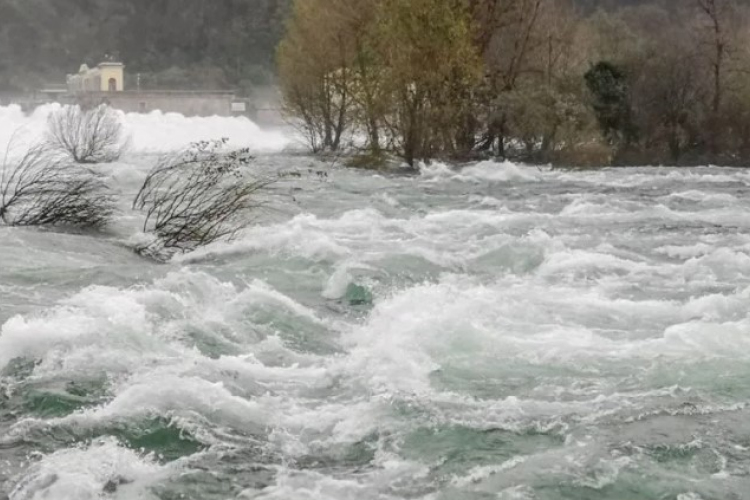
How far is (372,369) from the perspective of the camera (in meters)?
8.90

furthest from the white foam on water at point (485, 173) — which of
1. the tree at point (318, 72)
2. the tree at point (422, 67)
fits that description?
the tree at point (318, 72)

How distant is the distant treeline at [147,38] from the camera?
99000mm

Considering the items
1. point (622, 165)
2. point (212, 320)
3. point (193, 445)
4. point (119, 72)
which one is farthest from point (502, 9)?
point (119, 72)

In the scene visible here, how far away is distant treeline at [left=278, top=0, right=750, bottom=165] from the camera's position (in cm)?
2959

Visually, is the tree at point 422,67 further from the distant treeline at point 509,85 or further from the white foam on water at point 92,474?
the white foam on water at point 92,474

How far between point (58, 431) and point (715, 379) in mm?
4972

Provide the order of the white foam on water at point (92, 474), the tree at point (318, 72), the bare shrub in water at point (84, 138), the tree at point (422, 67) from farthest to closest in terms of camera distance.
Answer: the tree at point (318, 72), the bare shrub in water at point (84, 138), the tree at point (422, 67), the white foam on water at point (92, 474)

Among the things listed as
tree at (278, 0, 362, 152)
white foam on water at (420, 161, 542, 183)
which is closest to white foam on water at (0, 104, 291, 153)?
tree at (278, 0, 362, 152)

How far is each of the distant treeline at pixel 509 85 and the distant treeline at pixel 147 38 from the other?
6236 centimetres

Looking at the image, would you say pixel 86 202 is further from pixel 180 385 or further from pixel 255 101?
pixel 255 101

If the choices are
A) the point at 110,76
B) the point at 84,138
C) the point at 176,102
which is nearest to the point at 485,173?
the point at 84,138

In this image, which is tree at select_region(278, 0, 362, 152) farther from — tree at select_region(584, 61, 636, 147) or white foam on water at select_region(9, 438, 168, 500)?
white foam on water at select_region(9, 438, 168, 500)

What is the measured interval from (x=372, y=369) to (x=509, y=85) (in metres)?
25.6

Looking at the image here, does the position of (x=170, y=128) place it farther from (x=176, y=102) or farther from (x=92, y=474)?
(x=92, y=474)
